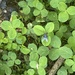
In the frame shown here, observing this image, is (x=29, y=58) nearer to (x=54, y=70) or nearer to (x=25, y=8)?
(x=54, y=70)

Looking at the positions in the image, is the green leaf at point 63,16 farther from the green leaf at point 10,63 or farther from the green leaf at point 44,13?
the green leaf at point 10,63

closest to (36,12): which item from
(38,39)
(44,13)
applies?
(44,13)

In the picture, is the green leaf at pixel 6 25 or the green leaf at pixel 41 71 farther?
the green leaf at pixel 6 25

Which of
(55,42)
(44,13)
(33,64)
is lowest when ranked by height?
(33,64)

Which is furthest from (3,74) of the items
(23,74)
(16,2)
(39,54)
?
(16,2)

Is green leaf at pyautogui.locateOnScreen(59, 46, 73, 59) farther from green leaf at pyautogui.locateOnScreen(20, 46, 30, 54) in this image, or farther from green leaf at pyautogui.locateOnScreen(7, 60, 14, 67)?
green leaf at pyautogui.locateOnScreen(7, 60, 14, 67)

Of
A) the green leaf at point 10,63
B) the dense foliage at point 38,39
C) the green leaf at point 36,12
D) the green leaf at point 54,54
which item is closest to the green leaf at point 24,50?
the dense foliage at point 38,39

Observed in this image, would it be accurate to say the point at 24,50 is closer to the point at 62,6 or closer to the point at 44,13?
the point at 44,13

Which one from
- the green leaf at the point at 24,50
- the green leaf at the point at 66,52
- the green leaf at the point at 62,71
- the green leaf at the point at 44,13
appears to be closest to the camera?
the green leaf at the point at 66,52
